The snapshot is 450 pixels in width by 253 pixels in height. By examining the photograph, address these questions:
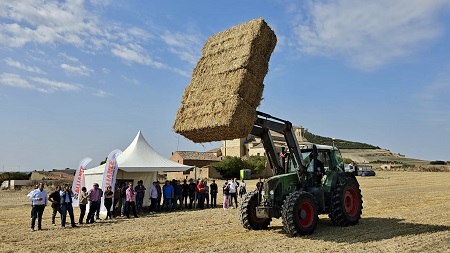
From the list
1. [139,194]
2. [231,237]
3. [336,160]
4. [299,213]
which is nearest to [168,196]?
[139,194]

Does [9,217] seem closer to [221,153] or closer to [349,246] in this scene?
[349,246]

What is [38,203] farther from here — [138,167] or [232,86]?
[232,86]

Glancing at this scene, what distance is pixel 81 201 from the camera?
1395 cm

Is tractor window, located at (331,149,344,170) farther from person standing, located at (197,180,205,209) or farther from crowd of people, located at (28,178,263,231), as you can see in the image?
person standing, located at (197,180,205,209)

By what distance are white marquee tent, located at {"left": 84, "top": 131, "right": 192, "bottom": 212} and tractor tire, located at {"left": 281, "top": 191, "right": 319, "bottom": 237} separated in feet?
32.2

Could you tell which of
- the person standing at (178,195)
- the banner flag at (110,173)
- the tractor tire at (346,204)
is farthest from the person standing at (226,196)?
the tractor tire at (346,204)

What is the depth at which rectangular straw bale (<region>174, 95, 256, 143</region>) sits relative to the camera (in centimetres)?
866

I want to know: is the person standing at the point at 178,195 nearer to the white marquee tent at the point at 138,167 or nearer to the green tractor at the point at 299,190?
the white marquee tent at the point at 138,167

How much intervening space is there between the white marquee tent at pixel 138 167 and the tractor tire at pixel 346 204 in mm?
9535

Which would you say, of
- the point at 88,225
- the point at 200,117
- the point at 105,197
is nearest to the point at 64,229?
the point at 88,225

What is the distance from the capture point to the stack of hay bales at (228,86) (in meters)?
8.83

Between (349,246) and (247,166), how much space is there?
44.5 m

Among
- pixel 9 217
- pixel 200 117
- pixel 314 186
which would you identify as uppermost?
pixel 200 117

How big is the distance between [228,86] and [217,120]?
87cm
